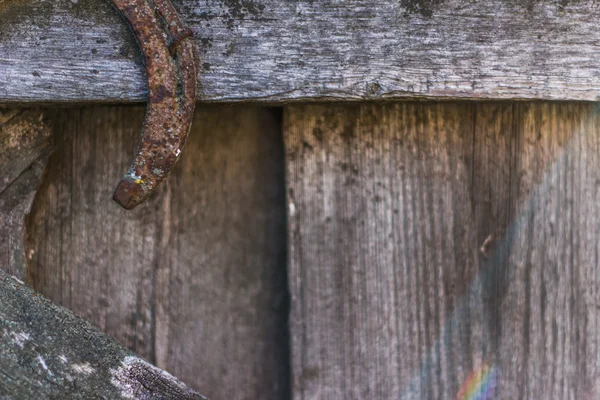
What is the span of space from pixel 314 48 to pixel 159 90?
219 mm

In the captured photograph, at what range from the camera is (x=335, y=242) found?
0.95m

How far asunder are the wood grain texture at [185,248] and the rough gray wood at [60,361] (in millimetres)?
261

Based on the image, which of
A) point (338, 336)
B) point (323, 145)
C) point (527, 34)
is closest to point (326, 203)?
point (323, 145)

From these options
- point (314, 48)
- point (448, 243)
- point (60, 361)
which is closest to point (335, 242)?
point (448, 243)

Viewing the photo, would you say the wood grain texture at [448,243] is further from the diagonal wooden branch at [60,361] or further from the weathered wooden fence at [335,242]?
the diagonal wooden branch at [60,361]

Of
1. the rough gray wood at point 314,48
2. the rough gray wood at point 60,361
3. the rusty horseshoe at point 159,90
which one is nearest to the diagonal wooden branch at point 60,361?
the rough gray wood at point 60,361

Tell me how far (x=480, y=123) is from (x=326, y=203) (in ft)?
0.94

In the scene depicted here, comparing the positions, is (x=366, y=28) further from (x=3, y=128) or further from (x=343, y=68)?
(x=3, y=128)

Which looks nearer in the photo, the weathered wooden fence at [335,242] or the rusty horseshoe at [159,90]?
the rusty horseshoe at [159,90]

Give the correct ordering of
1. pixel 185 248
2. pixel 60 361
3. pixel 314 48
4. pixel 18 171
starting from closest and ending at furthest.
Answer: pixel 60 361 → pixel 314 48 → pixel 18 171 → pixel 185 248

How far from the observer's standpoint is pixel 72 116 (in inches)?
37.5

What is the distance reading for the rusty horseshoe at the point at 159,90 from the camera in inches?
29.0

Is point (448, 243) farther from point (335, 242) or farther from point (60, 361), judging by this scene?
point (60, 361)

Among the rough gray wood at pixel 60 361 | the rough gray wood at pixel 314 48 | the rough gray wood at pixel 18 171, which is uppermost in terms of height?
the rough gray wood at pixel 314 48
